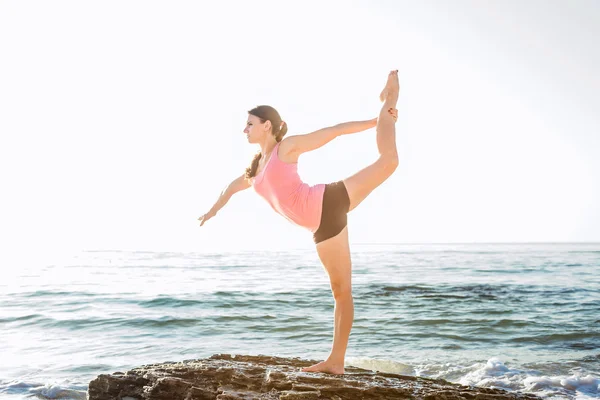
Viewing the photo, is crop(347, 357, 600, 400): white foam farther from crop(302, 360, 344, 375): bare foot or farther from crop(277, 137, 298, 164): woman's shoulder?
crop(277, 137, 298, 164): woman's shoulder

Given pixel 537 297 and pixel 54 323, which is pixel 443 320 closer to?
pixel 537 297

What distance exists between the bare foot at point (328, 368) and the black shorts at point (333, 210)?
1021mm

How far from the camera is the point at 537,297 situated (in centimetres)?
1528

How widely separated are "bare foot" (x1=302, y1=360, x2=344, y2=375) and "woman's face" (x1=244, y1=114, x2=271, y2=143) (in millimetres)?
1916

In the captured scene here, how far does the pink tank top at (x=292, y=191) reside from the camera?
445 centimetres

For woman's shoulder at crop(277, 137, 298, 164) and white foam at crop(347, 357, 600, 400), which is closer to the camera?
woman's shoulder at crop(277, 137, 298, 164)

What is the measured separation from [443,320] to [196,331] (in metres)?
5.12

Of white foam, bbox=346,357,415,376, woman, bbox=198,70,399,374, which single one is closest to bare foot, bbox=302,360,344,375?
woman, bbox=198,70,399,374

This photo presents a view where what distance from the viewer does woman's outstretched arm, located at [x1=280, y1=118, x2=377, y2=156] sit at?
14.4ft

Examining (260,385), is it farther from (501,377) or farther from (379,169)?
(501,377)

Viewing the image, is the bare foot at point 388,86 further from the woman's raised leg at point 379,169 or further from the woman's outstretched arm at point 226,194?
the woman's outstretched arm at point 226,194

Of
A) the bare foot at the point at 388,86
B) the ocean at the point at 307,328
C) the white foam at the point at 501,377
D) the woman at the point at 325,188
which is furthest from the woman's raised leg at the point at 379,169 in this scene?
the ocean at the point at 307,328

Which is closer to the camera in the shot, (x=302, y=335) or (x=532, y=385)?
(x=532, y=385)

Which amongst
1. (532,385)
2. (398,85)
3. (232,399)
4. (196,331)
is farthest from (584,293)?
(232,399)
